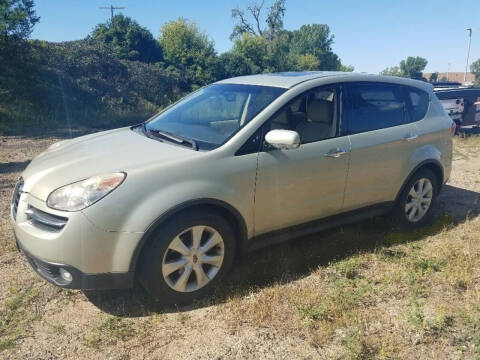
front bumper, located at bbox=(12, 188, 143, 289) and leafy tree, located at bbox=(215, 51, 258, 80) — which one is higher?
leafy tree, located at bbox=(215, 51, 258, 80)

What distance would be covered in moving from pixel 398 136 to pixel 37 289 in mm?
3684

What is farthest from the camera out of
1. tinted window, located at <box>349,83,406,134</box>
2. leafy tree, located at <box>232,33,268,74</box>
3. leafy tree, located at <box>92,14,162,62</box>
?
leafy tree, located at <box>232,33,268,74</box>

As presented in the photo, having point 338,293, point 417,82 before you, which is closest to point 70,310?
point 338,293

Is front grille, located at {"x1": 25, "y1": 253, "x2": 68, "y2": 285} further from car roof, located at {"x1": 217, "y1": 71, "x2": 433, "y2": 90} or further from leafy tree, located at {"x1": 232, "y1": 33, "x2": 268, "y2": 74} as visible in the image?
leafy tree, located at {"x1": 232, "y1": 33, "x2": 268, "y2": 74}

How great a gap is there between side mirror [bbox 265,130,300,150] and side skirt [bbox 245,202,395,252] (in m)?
0.79

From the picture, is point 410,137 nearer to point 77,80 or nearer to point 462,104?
point 462,104

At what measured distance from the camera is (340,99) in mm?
3861

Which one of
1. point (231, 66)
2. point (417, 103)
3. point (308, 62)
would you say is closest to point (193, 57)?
point (231, 66)

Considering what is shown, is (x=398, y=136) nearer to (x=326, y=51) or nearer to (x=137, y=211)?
(x=137, y=211)

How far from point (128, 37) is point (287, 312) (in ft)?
114

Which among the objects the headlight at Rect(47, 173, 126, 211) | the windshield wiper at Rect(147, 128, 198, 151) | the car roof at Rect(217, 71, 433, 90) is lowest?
the headlight at Rect(47, 173, 126, 211)

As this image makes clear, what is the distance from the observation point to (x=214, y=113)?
12.3 feet

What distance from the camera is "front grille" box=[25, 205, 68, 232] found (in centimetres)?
263

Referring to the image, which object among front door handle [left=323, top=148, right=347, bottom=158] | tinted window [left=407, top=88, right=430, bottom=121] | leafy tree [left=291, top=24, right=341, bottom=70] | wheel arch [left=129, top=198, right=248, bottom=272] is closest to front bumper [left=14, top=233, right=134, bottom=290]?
wheel arch [left=129, top=198, right=248, bottom=272]
